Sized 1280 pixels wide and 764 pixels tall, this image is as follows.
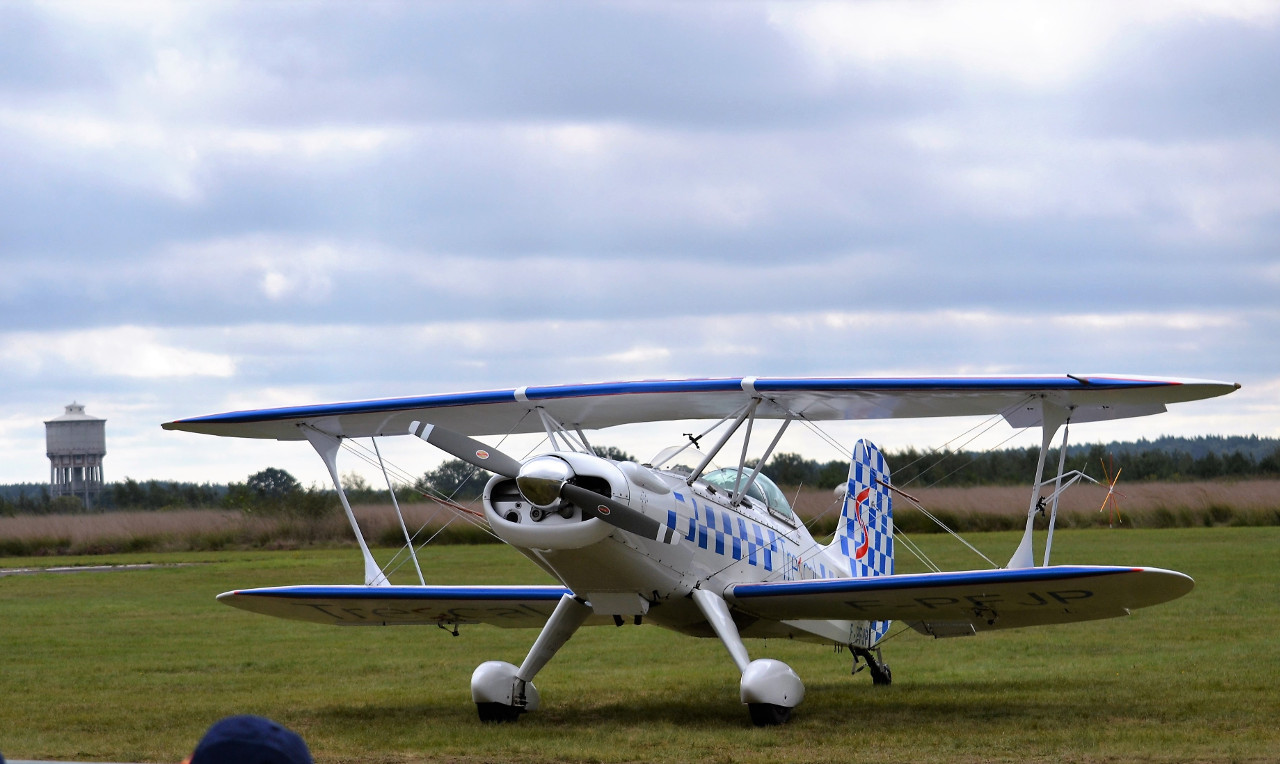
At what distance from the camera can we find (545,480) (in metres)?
9.40

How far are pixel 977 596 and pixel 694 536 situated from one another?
7.13 ft

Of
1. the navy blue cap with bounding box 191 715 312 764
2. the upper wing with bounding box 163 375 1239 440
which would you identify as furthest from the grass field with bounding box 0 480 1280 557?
the navy blue cap with bounding box 191 715 312 764

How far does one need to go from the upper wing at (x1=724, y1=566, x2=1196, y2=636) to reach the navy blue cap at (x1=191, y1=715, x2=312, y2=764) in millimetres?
8438

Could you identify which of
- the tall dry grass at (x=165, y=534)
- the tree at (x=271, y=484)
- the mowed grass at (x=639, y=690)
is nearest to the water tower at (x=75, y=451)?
the tree at (x=271, y=484)

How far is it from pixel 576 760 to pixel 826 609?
3.14 meters

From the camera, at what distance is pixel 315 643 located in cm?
1834

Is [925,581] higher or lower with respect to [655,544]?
lower

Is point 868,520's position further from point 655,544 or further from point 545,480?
point 545,480

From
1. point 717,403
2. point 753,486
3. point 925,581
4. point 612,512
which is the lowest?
point 925,581

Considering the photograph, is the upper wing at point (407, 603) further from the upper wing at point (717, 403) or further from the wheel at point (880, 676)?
the wheel at point (880, 676)

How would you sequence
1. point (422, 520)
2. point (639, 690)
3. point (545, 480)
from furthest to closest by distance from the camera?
point (422, 520) < point (639, 690) < point (545, 480)

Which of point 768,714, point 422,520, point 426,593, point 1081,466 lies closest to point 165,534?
point 422,520

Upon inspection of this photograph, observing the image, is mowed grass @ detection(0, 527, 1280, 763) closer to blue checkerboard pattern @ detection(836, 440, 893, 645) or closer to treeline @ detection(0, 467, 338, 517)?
blue checkerboard pattern @ detection(836, 440, 893, 645)

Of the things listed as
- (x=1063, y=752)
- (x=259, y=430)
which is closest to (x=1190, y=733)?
(x=1063, y=752)
